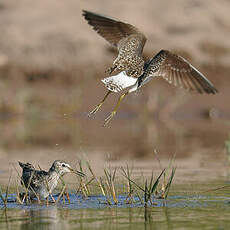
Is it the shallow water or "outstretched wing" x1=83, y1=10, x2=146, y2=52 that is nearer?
the shallow water

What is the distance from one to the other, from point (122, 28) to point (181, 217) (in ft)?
9.61

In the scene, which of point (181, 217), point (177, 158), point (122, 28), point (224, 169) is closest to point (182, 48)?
point (177, 158)

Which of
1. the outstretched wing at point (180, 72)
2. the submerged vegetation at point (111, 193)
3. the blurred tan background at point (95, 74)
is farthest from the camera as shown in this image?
the blurred tan background at point (95, 74)

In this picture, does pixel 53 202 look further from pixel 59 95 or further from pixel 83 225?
pixel 59 95

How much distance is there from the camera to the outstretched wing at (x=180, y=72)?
9352 millimetres

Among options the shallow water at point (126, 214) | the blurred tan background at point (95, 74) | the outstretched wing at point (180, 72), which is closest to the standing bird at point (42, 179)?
the shallow water at point (126, 214)

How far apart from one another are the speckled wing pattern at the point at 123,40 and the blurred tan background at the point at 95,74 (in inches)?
235

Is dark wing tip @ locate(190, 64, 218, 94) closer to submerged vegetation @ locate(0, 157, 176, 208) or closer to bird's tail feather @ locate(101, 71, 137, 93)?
bird's tail feather @ locate(101, 71, 137, 93)

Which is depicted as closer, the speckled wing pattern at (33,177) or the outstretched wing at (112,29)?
the outstretched wing at (112,29)

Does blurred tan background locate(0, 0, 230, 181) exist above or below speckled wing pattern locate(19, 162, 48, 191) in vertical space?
above

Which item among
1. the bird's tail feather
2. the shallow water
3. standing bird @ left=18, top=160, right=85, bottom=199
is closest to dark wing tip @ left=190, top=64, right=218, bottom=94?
the bird's tail feather

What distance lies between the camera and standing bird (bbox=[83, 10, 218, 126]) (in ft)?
29.8

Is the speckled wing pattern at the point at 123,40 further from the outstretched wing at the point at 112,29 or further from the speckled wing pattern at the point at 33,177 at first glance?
the speckled wing pattern at the point at 33,177

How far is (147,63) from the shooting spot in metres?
9.39
